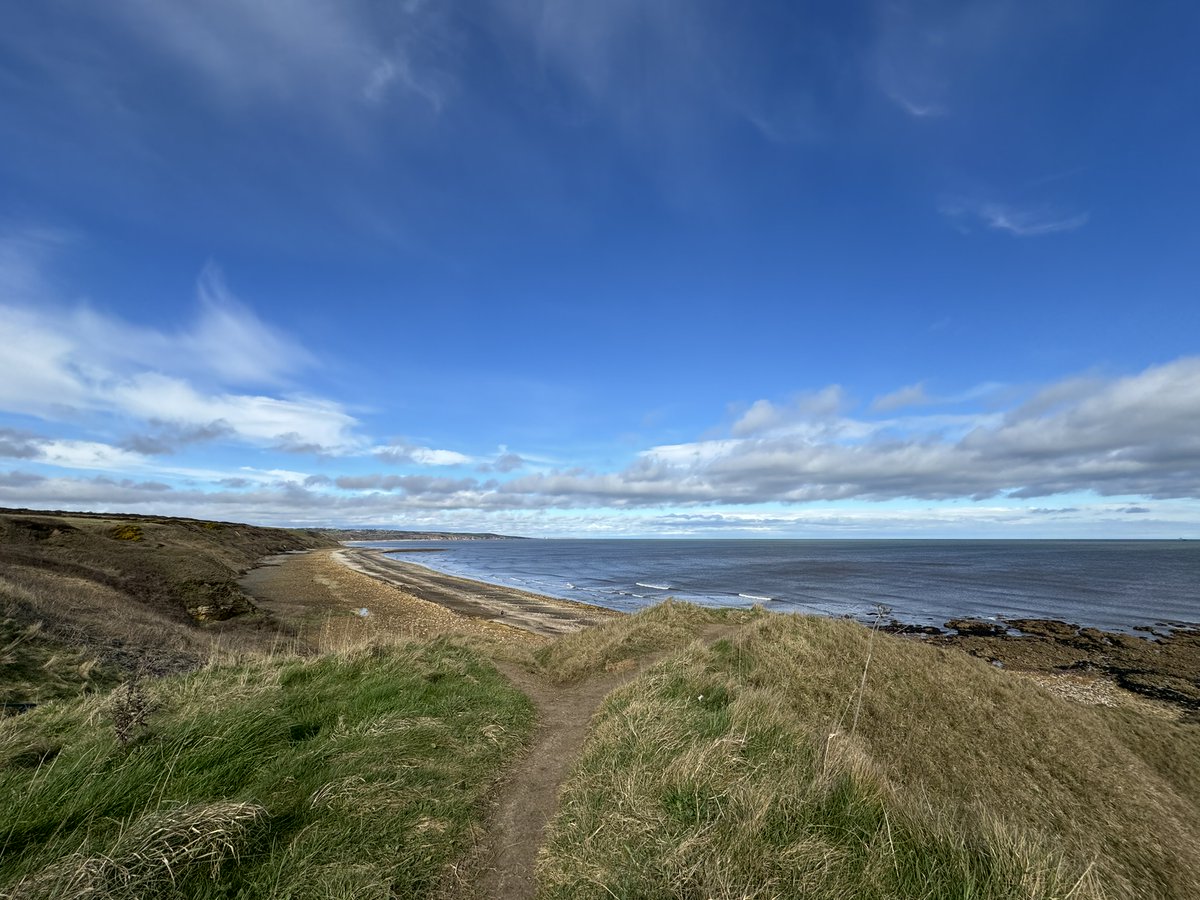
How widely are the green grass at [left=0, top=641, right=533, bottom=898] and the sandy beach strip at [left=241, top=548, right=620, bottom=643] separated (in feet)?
52.3

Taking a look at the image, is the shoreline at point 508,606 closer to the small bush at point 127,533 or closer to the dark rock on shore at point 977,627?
the small bush at point 127,533

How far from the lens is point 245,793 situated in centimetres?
573

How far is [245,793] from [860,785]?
22.5 feet

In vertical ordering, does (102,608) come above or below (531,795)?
above

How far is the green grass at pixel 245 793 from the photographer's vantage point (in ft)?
14.9

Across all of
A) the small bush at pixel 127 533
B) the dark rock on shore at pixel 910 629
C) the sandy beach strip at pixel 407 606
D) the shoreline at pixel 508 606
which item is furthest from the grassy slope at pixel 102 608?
the dark rock on shore at pixel 910 629

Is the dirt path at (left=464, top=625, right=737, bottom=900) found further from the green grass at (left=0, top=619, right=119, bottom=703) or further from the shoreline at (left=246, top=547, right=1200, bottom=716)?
the shoreline at (left=246, top=547, right=1200, bottom=716)

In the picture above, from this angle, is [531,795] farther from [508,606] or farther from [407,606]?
[508,606]

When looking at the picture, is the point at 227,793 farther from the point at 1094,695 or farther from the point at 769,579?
the point at 769,579

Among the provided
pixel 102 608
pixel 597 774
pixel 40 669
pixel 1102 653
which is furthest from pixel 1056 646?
pixel 102 608

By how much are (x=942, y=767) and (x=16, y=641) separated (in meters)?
22.2

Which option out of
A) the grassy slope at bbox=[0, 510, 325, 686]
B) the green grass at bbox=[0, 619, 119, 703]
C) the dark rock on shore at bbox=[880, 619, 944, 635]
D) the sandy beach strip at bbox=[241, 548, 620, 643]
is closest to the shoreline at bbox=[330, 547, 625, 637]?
the sandy beach strip at bbox=[241, 548, 620, 643]

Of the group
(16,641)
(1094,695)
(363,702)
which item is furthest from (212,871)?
(1094,695)

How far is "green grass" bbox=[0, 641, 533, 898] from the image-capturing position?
454 centimetres
